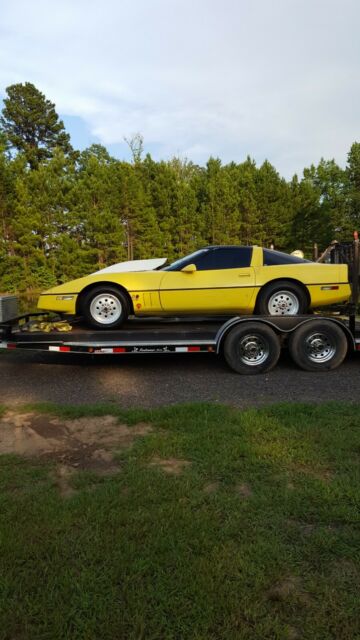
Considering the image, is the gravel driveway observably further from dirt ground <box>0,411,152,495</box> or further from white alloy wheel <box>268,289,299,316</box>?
white alloy wheel <box>268,289,299,316</box>

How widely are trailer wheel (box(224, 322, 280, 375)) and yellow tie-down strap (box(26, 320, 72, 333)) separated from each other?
7.71ft

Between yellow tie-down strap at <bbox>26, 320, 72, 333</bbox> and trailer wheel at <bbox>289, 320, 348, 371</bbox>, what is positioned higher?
yellow tie-down strap at <bbox>26, 320, 72, 333</bbox>

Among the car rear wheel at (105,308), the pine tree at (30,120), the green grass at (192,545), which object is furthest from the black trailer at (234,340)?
the pine tree at (30,120)

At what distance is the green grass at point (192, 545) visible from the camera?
6.57 feet

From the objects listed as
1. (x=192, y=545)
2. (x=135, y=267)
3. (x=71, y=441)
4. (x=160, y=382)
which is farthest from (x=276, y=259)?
(x=192, y=545)

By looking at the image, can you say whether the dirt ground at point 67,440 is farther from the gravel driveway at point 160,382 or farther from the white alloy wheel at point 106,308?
the white alloy wheel at point 106,308

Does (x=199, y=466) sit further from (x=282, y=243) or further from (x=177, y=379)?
(x=282, y=243)

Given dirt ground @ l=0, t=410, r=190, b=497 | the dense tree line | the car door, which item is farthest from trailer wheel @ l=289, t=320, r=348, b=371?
the dense tree line

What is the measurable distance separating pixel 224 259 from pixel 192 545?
4.51m

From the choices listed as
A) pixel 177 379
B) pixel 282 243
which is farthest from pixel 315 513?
pixel 282 243

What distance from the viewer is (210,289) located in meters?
6.31

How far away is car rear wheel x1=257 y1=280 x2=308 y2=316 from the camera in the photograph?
6.40 meters

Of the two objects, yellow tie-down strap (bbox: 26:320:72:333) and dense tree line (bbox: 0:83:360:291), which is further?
dense tree line (bbox: 0:83:360:291)

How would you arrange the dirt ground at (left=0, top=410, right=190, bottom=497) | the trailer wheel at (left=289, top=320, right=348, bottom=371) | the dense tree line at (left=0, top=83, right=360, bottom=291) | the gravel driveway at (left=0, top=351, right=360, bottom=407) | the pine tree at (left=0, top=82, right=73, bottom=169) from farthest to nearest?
the pine tree at (left=0, top=82, right=73, bottom=169)
the dense tree line at (left=0, top=83, right=360, bottom=291)
the trailer wheel at (left=289, top=320, right=348, bottom=371)
the gravel driveway at (left=0, top=351, right=360, bottom=407)
the dirt ground at (left=0, top=410, right=190, bottom=497)
